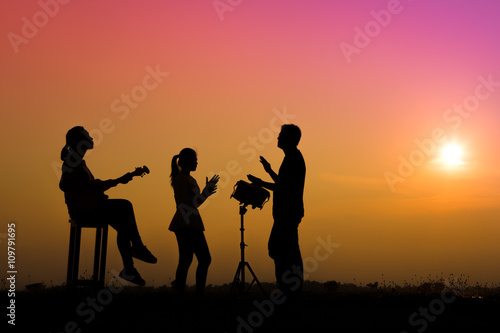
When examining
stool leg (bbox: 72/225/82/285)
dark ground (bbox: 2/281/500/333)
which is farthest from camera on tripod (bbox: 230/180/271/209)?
stool leg (bbox: 72/225/82/285)

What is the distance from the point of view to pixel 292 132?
9.58 metres

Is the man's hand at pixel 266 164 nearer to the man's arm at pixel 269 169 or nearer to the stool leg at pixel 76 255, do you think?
the man's arm at pixel 269 169

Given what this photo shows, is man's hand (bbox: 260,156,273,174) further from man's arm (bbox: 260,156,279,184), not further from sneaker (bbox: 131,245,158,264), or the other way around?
sneaker (bbox: 131,245,158,264)

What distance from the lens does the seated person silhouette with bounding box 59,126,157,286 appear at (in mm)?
9547

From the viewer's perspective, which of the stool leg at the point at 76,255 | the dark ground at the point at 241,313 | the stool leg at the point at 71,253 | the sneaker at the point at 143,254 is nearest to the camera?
the dark ground at the point at 241,313

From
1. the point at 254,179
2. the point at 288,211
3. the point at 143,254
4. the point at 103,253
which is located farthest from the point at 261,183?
the point at 103,253

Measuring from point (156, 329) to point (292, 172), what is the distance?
3057 millimetres

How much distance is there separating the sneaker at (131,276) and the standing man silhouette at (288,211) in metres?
2.07

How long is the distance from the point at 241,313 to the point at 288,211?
1.64m

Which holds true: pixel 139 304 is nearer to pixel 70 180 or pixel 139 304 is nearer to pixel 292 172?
pixel 70 180

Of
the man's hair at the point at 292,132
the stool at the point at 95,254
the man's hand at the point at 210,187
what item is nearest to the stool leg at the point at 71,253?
the stool at the point at 95,254

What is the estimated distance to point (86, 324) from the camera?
828 centimetres

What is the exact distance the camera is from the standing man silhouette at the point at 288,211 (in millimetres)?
9500

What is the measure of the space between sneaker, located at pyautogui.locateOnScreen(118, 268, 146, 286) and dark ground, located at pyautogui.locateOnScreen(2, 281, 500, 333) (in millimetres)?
244
